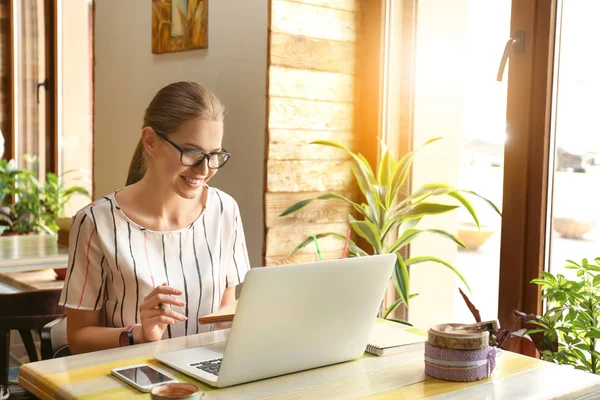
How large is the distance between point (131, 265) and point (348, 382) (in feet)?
2.46

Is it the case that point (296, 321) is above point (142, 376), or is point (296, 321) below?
above

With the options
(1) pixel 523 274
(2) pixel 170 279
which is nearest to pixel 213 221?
(2) pixel 170 279

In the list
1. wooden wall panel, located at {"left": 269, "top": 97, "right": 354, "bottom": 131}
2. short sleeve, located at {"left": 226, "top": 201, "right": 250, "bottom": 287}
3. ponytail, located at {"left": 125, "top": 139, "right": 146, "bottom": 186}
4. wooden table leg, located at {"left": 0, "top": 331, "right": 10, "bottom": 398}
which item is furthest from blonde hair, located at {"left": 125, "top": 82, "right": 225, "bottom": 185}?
wooden table leg, located at {"left": 0, "top": 331, "right": 10, "bottom": 398}

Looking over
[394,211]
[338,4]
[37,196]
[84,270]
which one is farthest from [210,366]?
[37,196]

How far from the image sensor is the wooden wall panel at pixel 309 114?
9.94 ft

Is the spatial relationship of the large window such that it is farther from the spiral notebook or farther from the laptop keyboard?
the laptop keyboard

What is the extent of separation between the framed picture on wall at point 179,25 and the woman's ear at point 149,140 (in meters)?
1.33

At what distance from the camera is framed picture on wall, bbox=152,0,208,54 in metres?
3.35

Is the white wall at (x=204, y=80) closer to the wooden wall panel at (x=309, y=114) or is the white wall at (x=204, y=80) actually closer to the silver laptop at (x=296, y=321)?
the wooden wall panel at (x=309, y=114)

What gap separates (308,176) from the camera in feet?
10.2

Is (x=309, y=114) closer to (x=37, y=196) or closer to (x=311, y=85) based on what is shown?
(x=311, y=85)

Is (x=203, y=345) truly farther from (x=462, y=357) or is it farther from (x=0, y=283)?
(x=0, y=283)

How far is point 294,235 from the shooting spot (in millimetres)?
3119

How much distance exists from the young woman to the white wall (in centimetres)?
92
